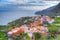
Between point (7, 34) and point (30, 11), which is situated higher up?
point (30, 11)

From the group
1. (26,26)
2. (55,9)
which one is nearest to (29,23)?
(26,26)

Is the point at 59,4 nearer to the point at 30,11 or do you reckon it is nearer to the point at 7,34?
the point at 30,11

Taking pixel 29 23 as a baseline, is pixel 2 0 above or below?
above

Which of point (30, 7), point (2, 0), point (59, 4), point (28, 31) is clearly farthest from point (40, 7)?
point (2, 0)

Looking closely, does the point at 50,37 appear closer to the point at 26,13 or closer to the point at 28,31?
the point at 28,31

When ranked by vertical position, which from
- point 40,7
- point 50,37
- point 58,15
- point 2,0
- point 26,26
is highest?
point 2,0

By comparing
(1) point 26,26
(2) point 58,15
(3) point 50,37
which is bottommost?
(3) point 50,37

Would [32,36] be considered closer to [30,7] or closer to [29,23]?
[29,23]
